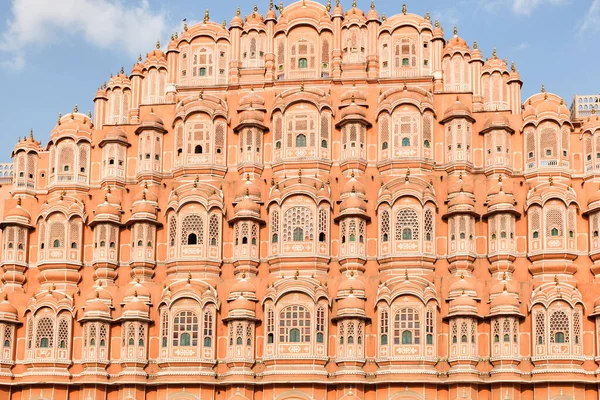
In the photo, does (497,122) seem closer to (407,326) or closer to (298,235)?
(407,326)

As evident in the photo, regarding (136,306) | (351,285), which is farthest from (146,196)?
(351,285)

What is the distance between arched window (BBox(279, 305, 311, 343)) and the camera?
155 feet

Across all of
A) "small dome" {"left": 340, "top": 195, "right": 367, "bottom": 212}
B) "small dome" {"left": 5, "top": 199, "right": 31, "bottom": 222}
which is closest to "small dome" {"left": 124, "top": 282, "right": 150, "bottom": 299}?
"small dome" {"left": 5, "top": 199, "right": 31, "bottom": 222}

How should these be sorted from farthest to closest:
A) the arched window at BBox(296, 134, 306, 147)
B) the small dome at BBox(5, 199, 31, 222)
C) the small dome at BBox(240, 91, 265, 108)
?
the small dome at BBox(240, 91, 265, 108)
the small dome at BBox(5, 199, 31, 222)
the arched window at BBox(296, 134, 306, 147)

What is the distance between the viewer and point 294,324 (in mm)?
47312

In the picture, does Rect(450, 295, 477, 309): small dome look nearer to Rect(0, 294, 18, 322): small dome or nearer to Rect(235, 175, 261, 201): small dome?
Rect(235, 175, 261, 201): small dome

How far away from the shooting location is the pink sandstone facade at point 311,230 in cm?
4666

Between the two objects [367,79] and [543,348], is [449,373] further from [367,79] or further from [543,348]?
[367,79]

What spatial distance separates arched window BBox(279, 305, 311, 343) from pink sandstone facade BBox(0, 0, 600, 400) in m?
→ 0.09

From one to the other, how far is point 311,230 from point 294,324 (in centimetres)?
406

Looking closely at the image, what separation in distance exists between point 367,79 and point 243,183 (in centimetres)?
724

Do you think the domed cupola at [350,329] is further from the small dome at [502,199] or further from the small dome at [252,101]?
the small dome at [252,101]

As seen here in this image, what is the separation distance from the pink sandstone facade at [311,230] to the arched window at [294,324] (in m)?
0.09

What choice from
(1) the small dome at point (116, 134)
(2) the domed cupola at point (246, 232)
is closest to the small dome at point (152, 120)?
(1) the small dome at point (116, 134)
